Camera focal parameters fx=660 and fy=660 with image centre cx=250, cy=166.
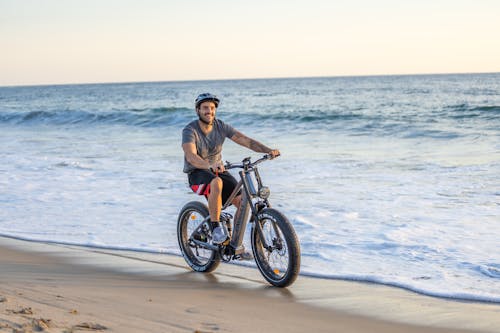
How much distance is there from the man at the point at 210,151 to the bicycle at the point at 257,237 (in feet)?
0.33

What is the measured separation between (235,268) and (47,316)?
95.1 inches

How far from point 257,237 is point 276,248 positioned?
0.84 feet

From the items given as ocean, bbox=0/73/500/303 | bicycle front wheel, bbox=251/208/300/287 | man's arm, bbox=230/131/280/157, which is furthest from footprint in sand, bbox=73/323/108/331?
ocean, bbox=0/73/500/303

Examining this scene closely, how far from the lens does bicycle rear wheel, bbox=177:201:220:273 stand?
5.95 meters

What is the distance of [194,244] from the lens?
19.9ft

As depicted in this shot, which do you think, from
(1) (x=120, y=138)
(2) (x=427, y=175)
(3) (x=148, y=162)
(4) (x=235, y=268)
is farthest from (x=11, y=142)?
(4) (x=235, y=268)

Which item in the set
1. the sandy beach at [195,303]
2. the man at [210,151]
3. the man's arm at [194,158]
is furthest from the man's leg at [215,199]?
the sandy beach at [195,303]

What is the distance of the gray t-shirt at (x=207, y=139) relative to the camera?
5.62 meters

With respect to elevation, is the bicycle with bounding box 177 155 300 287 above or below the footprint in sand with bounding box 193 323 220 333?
above

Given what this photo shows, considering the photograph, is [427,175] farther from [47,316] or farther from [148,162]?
[47,316]

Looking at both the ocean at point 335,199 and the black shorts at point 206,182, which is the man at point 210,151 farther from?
the ocean at point 335,199

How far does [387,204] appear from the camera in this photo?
8938 mm

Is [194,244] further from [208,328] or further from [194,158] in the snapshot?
Result: [208,328]

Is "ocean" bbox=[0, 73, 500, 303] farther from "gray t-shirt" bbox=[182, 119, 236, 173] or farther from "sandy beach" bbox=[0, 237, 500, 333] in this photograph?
"gray t-shirt" bbox=[182, 119, 236, 173]
